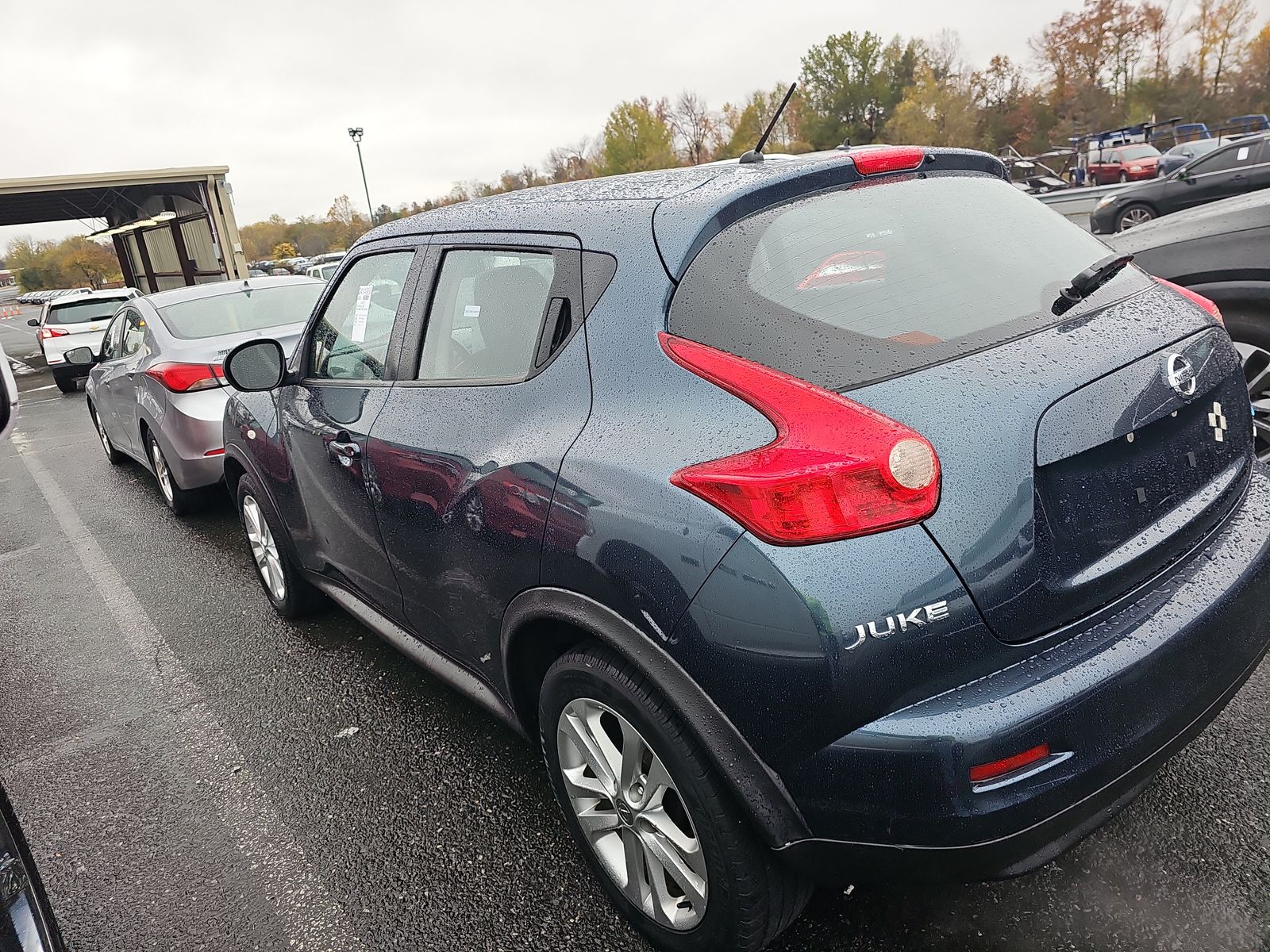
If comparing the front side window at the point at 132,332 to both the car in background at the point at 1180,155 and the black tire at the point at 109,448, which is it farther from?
the car in background at the point at 1180,155

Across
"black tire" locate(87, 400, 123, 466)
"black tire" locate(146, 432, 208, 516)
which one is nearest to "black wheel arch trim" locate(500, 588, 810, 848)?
"black tire" locate(146, 432, 208, 516)

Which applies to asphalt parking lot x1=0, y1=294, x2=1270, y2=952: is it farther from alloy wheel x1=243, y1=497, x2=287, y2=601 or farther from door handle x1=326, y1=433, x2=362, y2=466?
door handle x1=326, y1=433, x2=362, y2=466

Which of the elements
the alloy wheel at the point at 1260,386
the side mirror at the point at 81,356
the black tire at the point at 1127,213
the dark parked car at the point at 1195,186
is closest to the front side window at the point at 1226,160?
the dark parked car at the point at 1195,186

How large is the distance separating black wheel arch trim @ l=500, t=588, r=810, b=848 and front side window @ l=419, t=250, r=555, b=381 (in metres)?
0.74

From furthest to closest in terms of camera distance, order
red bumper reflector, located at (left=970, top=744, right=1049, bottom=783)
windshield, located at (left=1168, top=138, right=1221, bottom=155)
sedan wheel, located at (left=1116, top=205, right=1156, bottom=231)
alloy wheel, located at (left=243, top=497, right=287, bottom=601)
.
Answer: windshield, located at (left=1168, top=138, right=1221, bottom=155) → sedan wheel, located at (left=1116, top=205, right=1156, bottom=231) → alloy wheel, located at (left=243, top=497, right=287, bottom=601) → red bumper reflector, located at (left=970, top=744, right=1049, bottom=783)

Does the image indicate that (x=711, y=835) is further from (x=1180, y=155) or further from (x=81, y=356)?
(x=1180, y=155)

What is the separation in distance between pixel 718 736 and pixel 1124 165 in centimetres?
3124

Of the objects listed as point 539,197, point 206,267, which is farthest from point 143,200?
point 539,197

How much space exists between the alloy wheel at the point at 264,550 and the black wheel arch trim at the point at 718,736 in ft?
8.82

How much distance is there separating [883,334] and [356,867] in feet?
6.72

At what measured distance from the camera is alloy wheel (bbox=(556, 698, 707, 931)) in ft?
6.04

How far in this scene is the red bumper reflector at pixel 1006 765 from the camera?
4.81ft

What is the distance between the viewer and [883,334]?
5.66 feet

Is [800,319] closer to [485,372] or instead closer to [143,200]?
[485,372]
